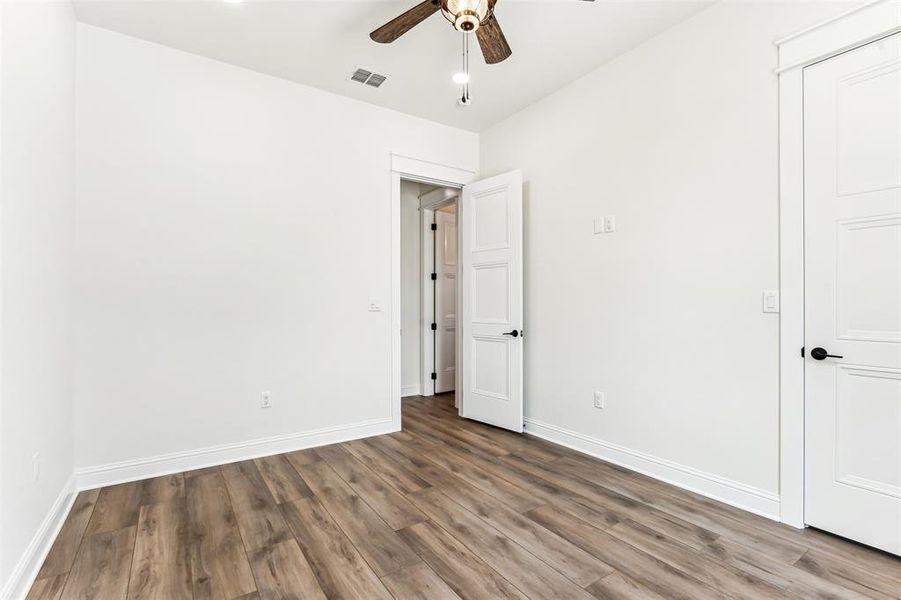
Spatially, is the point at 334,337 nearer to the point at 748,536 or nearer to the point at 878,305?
the point at 748,536

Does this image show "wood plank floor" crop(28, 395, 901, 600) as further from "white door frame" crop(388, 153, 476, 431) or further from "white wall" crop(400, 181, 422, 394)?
"white wall" crop(400, 181, 422, 394)

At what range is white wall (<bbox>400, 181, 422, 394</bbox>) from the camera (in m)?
5.33

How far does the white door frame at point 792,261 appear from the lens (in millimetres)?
2189

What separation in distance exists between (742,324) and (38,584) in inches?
142

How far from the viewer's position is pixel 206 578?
5.90 feet

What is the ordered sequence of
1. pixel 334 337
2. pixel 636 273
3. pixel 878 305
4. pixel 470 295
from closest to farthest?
pixel 878 305 < pixel 636 273 < pixel 334 337 < pixel 470 295

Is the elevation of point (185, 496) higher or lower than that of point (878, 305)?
lower

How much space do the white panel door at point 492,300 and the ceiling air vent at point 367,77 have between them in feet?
4.23

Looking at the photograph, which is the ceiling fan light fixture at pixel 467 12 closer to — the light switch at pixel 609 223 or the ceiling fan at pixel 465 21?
the ceiling fan at pixel 465 21

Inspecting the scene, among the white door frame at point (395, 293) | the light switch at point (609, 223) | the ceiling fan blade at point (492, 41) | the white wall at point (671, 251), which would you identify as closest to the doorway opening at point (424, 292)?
the white door frame at point (395, 293)

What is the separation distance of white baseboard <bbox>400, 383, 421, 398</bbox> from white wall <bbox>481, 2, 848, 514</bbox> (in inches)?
80.3

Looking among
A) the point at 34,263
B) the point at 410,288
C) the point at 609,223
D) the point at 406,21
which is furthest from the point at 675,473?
the point at 34,263

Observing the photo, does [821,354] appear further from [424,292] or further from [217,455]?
[424,292]

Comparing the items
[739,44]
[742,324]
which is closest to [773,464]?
[742,324]
